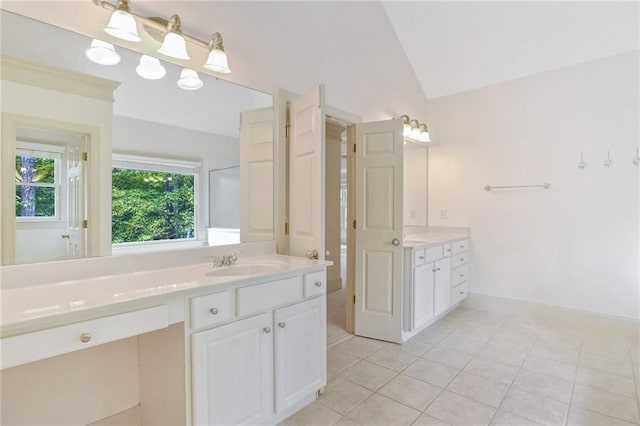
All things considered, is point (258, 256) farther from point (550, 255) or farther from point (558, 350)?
point (550, 255)

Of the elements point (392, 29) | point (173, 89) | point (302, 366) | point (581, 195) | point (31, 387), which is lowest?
point (302, 366)

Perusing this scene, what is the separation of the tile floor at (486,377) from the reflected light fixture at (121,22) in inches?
85.5

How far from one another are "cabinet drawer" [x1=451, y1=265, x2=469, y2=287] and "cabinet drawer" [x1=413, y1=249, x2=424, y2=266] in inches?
30.5

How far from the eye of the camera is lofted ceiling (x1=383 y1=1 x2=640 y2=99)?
2.88 metres

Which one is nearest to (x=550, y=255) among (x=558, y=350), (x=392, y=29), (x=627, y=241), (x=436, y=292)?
(x=627, y=241)

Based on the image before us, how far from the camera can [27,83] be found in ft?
4.50

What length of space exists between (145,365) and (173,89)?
151 centimetres

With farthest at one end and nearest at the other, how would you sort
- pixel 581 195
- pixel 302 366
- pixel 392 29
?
pixel 392 29 → pixel 581 195 → pixel 302 366

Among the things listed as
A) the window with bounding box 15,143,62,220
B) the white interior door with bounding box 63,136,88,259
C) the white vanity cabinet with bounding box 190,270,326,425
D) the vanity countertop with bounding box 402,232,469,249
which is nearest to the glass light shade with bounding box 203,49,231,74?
the white interior door with bounding box 63,136,88,259

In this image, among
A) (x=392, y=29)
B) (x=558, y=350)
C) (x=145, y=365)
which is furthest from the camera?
(x=392, y=29)

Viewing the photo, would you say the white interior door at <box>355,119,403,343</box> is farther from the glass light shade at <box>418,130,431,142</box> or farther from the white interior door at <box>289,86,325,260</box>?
the glass light shade at <box>418,130,431,142</box>

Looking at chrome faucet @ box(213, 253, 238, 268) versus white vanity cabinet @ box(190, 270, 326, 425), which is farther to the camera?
chrome faucet @ box(213, 253, 238, 268)

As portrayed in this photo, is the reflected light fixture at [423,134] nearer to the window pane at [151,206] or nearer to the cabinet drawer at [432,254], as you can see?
the cabinet drawer at [432,254]

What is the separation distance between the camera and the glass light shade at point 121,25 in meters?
1.50
